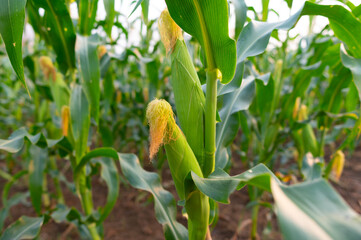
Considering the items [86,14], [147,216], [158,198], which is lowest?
[147,216]

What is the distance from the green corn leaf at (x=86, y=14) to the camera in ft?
3.69

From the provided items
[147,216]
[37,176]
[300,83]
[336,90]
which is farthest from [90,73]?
[147,216]

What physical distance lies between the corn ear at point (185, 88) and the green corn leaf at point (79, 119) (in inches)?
26.4

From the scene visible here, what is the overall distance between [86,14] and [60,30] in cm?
14

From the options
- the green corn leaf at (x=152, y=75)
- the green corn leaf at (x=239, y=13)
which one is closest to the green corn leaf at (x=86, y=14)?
the green corn leaf at (x=152, y=75)

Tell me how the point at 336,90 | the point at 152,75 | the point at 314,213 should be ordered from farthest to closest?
the point at 152,75, the point at 336,90, the point at 314,213

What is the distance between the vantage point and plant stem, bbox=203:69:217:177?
661 millimetres

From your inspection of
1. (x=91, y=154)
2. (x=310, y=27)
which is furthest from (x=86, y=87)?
(x=310, y=27)

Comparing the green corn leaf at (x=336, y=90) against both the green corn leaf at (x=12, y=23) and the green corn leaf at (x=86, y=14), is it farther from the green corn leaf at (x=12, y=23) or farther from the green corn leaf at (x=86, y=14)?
the green corn leaf at (x=12, y=23)

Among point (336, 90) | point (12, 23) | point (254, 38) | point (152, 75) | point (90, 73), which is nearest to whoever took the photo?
point (12, 23)

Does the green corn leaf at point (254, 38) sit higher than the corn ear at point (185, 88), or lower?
higher

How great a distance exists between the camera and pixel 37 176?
56.3 inches

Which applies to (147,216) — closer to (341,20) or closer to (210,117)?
(210,117)

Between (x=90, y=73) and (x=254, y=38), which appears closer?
(x=254, y=38)
